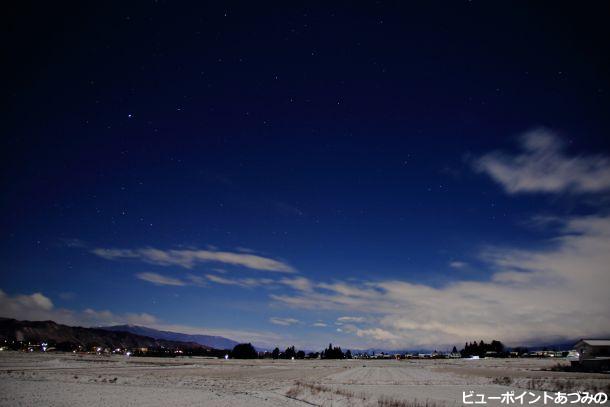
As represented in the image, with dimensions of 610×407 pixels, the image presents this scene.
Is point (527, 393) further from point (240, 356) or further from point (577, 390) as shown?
point (240, 356)

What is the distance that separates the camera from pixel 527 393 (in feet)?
108

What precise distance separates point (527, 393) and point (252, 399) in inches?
832

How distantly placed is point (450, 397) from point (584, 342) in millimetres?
61710

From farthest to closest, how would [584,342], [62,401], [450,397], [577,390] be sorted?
1. [584,342]
2. [577,390]
3. [450,397]
4. [62,401]

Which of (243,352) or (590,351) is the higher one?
(590,351)

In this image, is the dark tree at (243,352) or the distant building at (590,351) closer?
the distant building at (590,351)

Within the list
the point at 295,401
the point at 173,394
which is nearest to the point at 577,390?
the point at 295,401

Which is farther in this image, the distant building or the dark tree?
the dark tree

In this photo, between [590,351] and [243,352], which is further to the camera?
[243,352]

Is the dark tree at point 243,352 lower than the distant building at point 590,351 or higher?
lower

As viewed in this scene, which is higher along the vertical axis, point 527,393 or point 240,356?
point 527,393

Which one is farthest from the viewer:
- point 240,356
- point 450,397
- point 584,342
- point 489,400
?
point 240,356

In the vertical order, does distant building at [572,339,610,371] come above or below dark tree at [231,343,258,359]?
above

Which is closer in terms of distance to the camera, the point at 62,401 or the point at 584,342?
the point at 62,401
